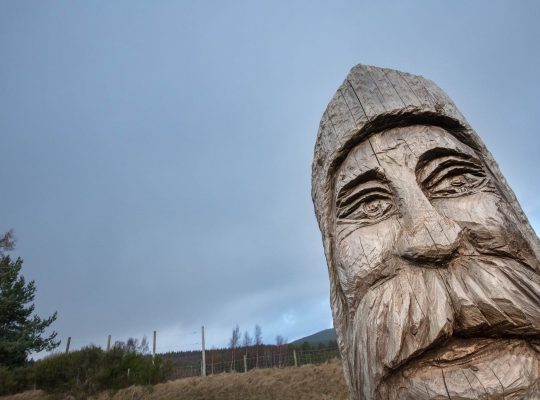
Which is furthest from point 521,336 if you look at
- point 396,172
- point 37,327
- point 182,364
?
point 37,327

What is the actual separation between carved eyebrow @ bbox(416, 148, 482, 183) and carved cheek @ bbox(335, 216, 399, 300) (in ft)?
1.27

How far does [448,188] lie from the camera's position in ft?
7.20

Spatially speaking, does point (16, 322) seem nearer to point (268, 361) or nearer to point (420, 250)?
point (268, 361)

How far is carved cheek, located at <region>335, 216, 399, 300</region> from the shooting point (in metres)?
1.93

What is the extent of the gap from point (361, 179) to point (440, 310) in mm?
1043

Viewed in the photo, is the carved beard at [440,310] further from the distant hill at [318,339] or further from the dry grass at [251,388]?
the distant hill at [318,339]

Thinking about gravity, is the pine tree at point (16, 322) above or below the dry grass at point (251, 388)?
above

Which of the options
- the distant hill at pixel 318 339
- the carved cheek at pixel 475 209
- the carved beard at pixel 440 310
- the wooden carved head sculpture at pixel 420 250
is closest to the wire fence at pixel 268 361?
the distant hill at pixel 318 339

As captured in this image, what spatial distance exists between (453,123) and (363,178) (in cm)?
89

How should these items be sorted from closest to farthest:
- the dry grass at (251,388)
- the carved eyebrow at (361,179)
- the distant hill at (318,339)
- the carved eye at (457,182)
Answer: the carved eye at (457,182) → the carved eyebrow at (361,179) → the dry grass at (251,388) → the distant hill at (318,339)

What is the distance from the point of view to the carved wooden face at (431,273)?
146 cm

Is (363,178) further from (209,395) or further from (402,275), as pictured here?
(209,395)

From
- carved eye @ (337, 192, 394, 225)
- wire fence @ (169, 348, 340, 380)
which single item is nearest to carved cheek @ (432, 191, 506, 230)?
carved eye @ (337, 192, 394, 225)

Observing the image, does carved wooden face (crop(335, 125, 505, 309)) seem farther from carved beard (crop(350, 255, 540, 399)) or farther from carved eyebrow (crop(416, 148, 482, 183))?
carved beard (crop(350, 255, 540, 399))
